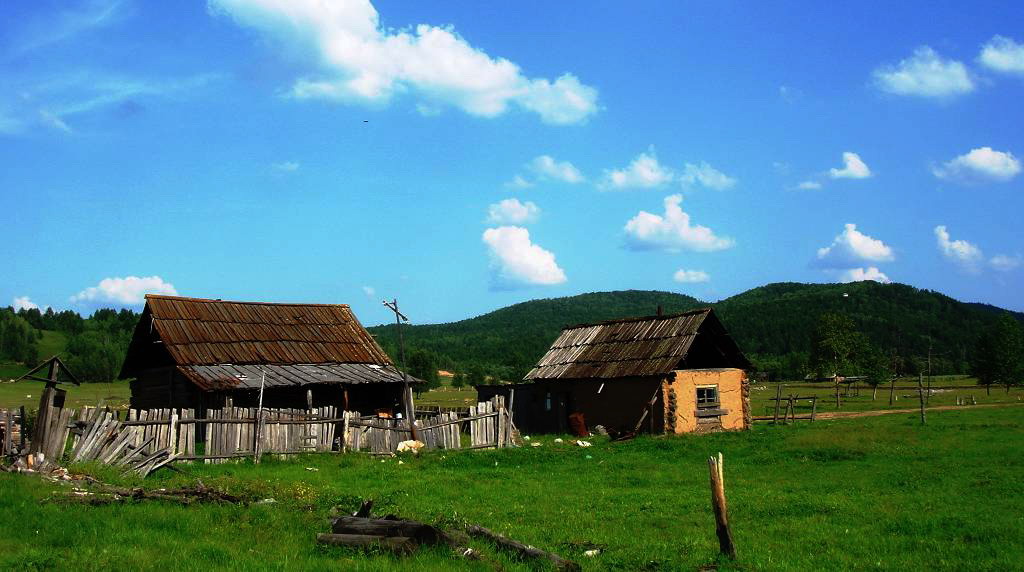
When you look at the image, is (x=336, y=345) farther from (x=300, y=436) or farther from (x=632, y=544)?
(x=632, y=544)

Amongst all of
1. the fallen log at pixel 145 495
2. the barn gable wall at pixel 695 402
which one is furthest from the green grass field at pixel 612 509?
the barn gable wall at pixel 695 402

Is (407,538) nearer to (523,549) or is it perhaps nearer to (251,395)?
(523,549)

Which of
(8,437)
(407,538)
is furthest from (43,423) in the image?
(407,538)

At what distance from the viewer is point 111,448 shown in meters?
17.5

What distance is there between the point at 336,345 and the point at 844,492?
75.4ft

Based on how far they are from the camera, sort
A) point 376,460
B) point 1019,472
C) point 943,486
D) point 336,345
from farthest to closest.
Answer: point 336,345, point 376,460, point 1019,472, point 943,486

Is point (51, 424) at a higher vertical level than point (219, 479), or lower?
higher

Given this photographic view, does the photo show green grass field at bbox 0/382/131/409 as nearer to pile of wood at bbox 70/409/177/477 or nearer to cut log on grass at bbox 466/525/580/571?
pile of wood at bbox 70/409/177/477

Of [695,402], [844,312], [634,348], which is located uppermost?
[844,312]

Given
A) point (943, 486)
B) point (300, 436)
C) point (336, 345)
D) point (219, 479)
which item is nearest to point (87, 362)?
point (336, 345)

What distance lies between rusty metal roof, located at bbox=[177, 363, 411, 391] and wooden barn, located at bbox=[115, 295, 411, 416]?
0.11 feet

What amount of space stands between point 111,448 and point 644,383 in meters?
18.9

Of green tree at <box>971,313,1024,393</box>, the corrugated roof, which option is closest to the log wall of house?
the corrugated roof

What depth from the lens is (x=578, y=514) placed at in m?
13.9
